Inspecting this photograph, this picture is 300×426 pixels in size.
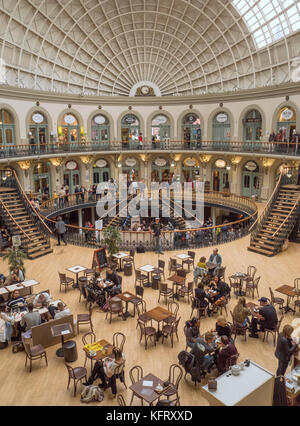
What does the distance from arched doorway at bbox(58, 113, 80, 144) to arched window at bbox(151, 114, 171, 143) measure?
7.44m

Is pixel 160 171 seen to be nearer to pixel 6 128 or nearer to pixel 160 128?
pixel 160 128

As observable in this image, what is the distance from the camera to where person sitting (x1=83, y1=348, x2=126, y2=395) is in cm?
770

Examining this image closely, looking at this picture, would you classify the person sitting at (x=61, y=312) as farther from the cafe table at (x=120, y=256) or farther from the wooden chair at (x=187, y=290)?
the cafe table at (x=120, y=256)

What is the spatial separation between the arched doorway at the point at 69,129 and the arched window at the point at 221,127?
12.7 meters

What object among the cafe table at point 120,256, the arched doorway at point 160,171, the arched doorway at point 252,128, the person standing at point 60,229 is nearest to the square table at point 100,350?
the cafe table at point 120,256

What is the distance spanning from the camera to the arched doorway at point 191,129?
33281mm

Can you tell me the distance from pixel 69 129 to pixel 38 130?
3.34 meters

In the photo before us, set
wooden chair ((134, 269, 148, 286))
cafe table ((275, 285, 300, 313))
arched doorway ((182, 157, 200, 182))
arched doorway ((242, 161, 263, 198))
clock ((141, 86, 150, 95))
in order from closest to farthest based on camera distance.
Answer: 1. cafe table ((275, 285, 300, 313))
2. wooden chair ((134, 269, 148, 286))
3. arched doorway ((242, 161, 263, 198))
4. arched doorway ((182, 157, 200, 182))
5. clock ((141, 86, 150, 95))

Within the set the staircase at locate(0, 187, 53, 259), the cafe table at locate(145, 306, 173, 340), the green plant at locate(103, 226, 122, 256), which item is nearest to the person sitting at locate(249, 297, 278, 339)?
the cafe table at locate(145, 306, 173, 340)

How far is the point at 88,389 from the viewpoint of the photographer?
25.5 feet

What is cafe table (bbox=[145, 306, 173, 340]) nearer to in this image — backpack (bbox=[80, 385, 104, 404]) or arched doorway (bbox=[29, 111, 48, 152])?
backpack (bbox=[80, 385, 104, 404])

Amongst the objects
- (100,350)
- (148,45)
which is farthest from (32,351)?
(148,45)
